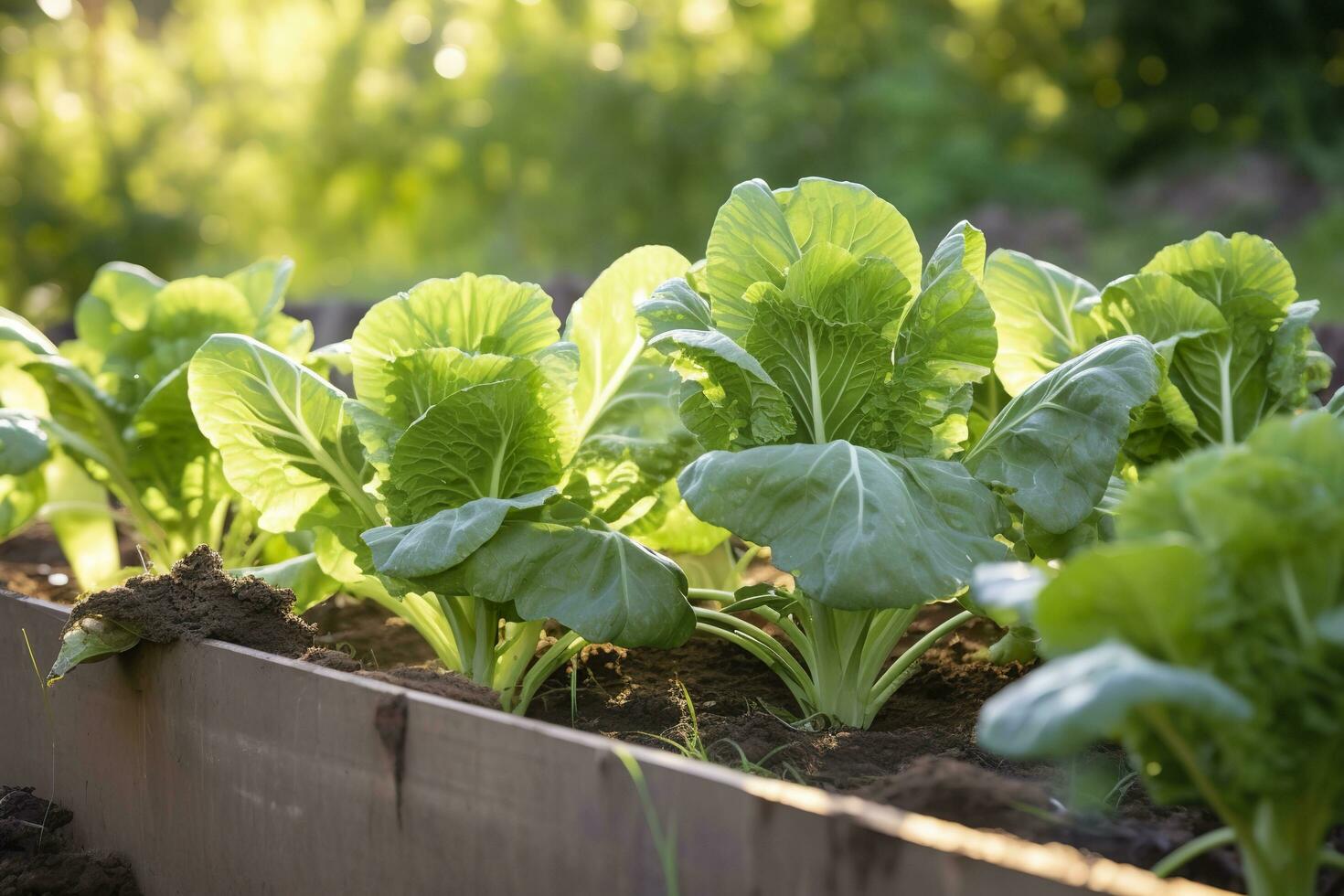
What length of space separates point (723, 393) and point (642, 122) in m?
7.55

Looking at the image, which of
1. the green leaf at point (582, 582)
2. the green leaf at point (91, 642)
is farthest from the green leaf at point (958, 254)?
the green leaf at point (91, 642)

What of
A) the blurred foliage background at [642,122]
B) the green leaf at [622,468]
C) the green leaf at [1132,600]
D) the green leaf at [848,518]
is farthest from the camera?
the blurred foliage background at [642,122]

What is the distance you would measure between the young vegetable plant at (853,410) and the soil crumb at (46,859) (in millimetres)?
1058

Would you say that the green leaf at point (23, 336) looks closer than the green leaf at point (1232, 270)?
No

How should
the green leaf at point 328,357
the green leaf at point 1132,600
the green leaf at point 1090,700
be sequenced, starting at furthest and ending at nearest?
1. the green leaf at point 328,357
2. the green leaf at point 1132,600
3. the green leaf at point 1090,700

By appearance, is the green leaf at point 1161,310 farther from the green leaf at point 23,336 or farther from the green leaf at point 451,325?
the green leaf at point 23,336

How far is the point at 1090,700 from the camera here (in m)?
0.95

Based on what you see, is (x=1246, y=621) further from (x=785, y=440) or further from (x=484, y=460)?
(x=484, y=460)

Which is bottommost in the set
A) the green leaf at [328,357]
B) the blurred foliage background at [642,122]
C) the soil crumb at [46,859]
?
the soil crumb at [46,859]

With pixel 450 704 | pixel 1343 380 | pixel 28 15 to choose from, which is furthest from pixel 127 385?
pixel 28 15

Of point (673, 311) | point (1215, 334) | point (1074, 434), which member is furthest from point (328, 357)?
point (1215, 334)

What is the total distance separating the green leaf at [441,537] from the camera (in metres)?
1.76

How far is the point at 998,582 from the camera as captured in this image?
46.1 inches

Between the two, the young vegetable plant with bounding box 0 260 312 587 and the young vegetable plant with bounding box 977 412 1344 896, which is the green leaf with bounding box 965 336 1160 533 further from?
the young vegetable plant with bounding box 0 260 312 587
